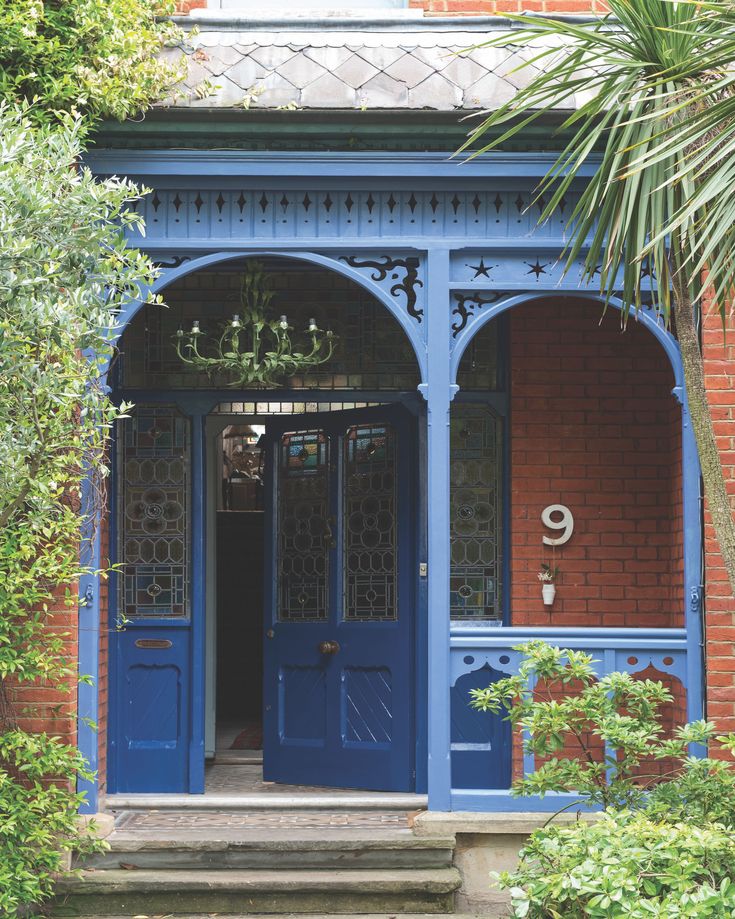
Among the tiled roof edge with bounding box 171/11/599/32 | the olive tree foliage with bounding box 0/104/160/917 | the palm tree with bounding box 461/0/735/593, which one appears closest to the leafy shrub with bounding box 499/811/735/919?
the palm tree with bounding box 461/0/735/593

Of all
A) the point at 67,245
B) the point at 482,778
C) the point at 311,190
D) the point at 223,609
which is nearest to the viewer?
the point at 67,245

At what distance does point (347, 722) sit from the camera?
788 centimetres

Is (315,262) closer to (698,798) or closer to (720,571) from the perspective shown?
(720,571)

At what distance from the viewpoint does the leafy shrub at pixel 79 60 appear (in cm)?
616

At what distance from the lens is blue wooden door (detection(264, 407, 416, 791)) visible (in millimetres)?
7793

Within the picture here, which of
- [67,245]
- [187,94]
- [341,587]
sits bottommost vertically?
[341,587]

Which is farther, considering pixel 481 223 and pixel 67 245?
pixel 481 223

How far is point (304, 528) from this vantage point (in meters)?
8.09

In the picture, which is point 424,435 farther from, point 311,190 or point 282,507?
point 311,190

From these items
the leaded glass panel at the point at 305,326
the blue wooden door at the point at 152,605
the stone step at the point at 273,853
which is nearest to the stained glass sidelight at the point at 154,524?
the blue wooden door at the point at 152,605

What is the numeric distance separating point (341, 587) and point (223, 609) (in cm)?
451

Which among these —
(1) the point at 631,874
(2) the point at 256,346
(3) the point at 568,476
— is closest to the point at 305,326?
(2) the point at 256,346

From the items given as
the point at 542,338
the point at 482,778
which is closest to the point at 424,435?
the point at 542,338

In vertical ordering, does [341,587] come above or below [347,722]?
above
